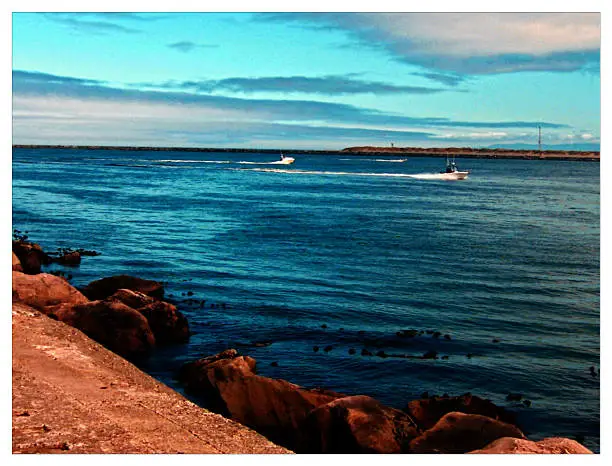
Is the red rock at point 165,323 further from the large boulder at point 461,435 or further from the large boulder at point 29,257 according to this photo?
the large boulder at point 29,257

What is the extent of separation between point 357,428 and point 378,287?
644 inches

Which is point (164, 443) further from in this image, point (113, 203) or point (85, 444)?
point (113, 203)

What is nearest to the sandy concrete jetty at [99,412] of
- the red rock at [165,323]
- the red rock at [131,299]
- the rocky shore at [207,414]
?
the rocky shore at [207,414]

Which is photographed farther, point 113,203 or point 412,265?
point 113,203

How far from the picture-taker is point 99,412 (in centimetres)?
1211

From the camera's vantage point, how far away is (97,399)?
12.8 metres

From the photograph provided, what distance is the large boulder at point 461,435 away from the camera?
40.4 ft

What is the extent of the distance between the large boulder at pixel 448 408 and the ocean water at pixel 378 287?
937 mm

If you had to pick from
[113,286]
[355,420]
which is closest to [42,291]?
[113,286]

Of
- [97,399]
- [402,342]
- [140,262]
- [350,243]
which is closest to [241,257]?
[140,262]

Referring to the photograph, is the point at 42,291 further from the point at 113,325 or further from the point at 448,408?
the point at 448,408
